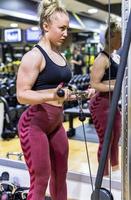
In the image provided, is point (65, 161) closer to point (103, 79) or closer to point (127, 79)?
point (103, 79)

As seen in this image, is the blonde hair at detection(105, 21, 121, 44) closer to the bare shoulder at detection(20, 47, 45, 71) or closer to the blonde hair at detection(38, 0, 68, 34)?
the blonde hair at detection(38, 0, 68, 34)

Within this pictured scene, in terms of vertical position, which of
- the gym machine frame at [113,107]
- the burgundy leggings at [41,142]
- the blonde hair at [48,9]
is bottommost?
the burgundy leggings at [41,142]

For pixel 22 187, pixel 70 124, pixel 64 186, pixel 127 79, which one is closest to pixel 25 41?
pixel 70 124

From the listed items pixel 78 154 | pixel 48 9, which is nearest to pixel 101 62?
pixel 48 9

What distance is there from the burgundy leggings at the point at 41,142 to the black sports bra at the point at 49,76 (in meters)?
0.12

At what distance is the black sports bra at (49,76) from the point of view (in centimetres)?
192

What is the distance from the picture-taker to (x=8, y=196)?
261 centimetres

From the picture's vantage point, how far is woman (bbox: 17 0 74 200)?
1.88 meters

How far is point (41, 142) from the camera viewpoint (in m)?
1.94

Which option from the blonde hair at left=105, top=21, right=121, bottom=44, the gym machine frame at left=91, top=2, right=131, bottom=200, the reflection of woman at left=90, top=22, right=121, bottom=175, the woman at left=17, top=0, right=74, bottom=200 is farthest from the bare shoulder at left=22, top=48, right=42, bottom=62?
the gym machine frame at left=91, top=2, right=131, bottom=200

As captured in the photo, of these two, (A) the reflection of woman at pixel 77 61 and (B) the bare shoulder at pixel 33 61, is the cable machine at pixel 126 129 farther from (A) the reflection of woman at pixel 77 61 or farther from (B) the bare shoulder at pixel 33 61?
(A) the reflection of woman at pixel 77 61

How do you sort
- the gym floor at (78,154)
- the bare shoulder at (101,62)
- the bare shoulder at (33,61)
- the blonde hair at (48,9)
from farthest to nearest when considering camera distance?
the gym floor at (78,154) → the bare shoulder at (101,62) → the blonde hair at (48,9) → the bare shoulder at (33,61)

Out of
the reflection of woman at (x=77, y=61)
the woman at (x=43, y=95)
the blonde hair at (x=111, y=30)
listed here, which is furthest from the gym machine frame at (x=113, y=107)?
the reflection of woman at (x=77, y=61)

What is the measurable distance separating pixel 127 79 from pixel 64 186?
1.04 m
